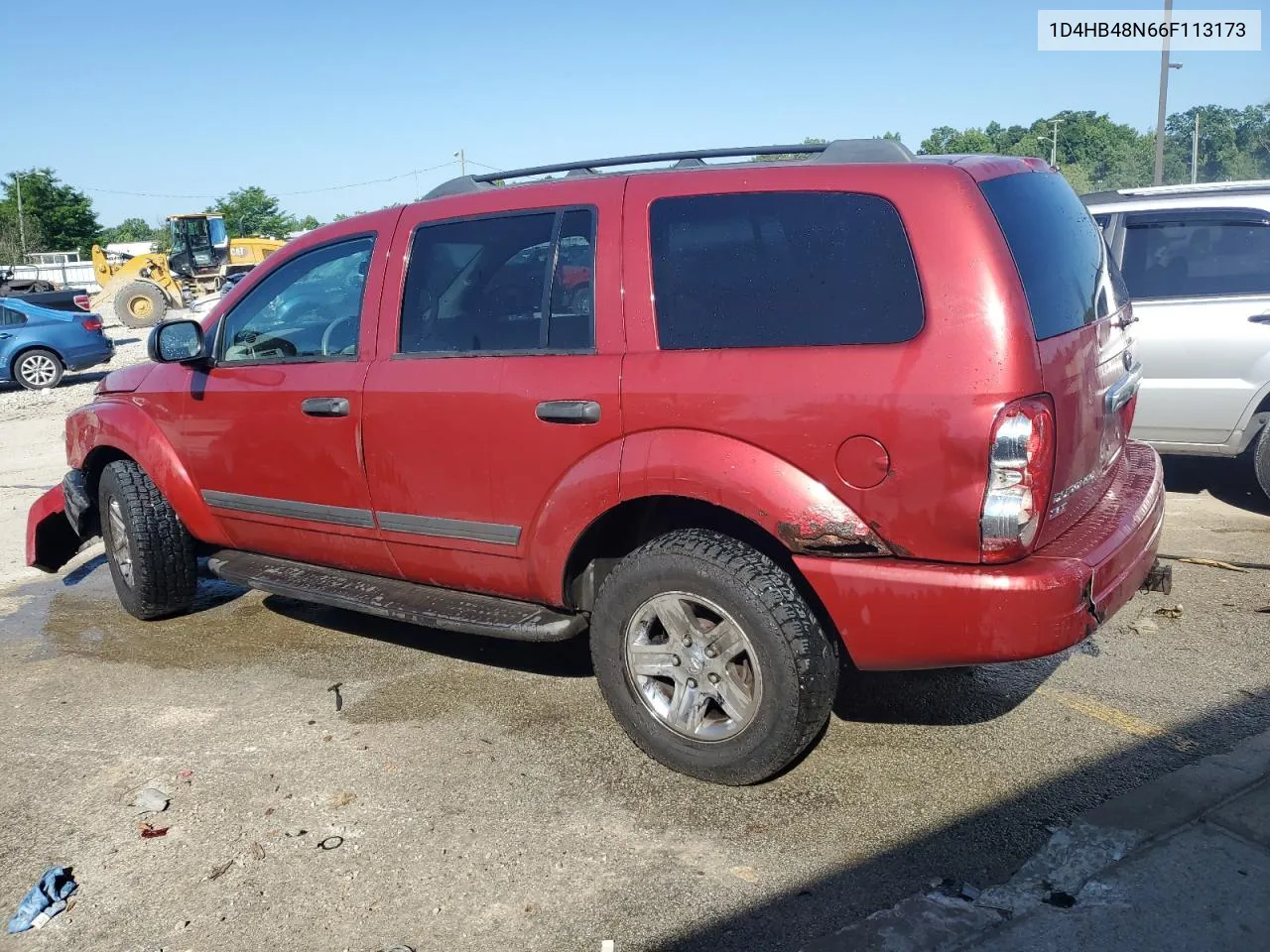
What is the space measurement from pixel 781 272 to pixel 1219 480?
5496mm

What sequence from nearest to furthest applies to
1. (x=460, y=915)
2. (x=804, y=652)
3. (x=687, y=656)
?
(x=460, y=915), (x=804, y=652), (x=687, y=656)

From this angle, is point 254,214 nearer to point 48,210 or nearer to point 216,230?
point 48,210

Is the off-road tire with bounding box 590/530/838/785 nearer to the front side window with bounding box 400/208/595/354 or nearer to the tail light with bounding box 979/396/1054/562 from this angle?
the tail light with bounding box 979/396/1054/562

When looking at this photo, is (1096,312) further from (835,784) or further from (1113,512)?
(835,784)

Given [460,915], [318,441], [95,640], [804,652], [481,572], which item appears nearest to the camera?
[460,915]

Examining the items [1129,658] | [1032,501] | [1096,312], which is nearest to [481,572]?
[1032,501]

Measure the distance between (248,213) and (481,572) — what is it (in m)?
89.1

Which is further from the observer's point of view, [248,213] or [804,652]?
[248,213]

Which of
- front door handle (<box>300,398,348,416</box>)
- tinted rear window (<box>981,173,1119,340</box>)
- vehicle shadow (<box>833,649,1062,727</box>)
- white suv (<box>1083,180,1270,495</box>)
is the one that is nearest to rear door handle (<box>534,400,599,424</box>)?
front door handle (<box>300,398,348,416</box>)

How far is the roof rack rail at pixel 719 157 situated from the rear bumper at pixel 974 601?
1255 mm

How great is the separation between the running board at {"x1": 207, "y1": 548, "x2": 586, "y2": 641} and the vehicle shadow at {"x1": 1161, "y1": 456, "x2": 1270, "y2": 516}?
16.1ft

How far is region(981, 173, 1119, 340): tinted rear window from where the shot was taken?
10.3 ft

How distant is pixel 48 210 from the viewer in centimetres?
6438

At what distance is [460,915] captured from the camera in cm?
287
